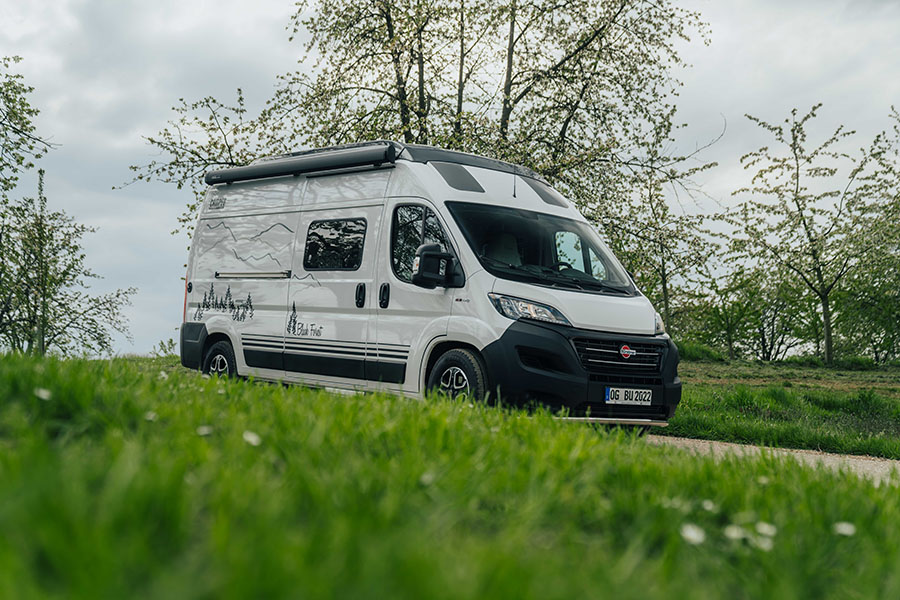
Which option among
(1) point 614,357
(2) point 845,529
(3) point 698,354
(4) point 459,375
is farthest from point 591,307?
(3) point 698,354

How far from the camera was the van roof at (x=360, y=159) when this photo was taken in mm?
7922

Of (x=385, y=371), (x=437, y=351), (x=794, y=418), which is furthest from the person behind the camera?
(x=794, y=418)

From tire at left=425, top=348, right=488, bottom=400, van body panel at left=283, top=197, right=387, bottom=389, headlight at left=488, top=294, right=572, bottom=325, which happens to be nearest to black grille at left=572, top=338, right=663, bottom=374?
headlight at left=488, top=294, right=572, bottom=325

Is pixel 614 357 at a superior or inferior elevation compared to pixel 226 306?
inferior

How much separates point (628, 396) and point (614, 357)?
1.29ft

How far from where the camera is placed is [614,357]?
702cm

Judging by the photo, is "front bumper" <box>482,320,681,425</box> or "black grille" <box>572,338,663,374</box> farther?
"black grille" <box>572,338,663,374</box>

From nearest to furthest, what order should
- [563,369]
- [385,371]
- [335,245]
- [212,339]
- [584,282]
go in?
1. [563,369]
2. [584,282]
3. [385,371]
4. [335,245]
5. [212,339]

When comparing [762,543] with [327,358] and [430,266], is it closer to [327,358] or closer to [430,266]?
[430,266]

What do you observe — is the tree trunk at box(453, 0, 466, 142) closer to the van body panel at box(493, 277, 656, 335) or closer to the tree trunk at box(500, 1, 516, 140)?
the tree trunk at box(500, 1, 516, 140)

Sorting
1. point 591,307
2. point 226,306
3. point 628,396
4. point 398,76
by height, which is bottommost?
point 628,396

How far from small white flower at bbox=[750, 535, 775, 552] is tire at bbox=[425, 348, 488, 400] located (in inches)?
151

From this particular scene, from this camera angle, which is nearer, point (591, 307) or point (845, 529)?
point (845, 529)

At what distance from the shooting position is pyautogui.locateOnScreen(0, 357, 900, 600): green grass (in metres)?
1.76
